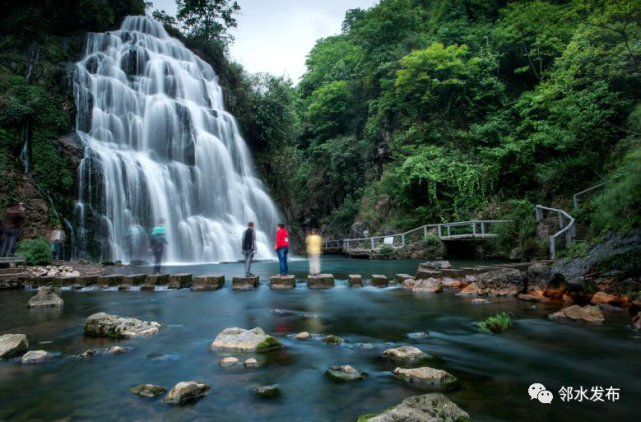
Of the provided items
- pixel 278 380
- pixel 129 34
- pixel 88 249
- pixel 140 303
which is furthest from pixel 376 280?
pixel 129 34

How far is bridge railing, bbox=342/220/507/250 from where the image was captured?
70.9ft

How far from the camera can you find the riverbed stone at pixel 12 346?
183 inches

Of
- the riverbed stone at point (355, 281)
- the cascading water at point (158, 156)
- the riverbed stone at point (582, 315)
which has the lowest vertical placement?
the riverbed stone at point (582, 315)

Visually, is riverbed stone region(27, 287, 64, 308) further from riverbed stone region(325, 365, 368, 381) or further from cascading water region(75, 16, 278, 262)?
cascading water region(75, 16, 278, 262)

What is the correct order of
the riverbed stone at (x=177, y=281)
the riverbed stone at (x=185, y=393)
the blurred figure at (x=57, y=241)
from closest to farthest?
1. the riverbed stone at (x=185, y=393)
2. the riverbed stone at (x=177, y=281)
3. the blurred figure at (x=57, y=241)

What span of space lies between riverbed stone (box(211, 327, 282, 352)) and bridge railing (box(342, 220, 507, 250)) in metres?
17.8

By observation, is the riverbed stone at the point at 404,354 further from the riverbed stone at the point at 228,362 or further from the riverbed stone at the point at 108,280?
the riverbed stone at the point at 108,280

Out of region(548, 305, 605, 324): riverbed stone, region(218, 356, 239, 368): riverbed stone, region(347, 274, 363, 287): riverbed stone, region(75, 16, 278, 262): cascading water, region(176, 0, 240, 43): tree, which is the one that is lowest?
region(548, 305, 605, 324): riverbed stone

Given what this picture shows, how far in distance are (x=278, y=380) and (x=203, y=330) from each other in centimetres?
262

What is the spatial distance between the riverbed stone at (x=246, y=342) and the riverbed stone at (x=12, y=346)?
91.2 inches

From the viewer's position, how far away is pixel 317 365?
14.6ft

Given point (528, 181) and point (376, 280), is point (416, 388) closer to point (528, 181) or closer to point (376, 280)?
point (376, 280)

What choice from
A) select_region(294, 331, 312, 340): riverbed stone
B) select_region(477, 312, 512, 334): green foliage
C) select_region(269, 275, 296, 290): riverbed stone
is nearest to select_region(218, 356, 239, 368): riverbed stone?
select_region(294, 331, 312, 340): riverbed stone

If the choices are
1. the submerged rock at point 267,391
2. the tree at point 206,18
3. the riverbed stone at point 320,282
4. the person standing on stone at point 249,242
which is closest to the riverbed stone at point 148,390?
the submerged rock at point 267,391
